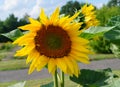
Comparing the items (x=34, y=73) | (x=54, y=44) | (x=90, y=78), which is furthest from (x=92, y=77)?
(x=34, y=73)

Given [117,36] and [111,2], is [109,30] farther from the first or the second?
[111,2]

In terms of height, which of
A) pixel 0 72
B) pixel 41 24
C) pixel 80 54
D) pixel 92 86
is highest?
pixel 41 24

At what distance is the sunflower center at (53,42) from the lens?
1.49m

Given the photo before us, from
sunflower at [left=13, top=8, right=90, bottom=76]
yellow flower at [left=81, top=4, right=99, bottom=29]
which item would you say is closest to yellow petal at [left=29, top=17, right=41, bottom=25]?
sunflower at [left=13, top=8, right=90, bottom=76]

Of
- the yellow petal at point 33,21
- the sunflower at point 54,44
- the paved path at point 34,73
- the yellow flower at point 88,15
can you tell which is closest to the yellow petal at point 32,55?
the sunflower at point 54,44

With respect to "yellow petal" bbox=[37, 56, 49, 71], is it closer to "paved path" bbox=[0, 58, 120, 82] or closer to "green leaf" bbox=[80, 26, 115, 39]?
"green leaf" bbox=[80, 26, 115, 39]

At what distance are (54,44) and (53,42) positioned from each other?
10mm

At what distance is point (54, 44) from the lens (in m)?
1.51

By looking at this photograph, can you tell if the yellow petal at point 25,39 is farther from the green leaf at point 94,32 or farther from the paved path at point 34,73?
the paved path at point 34,73

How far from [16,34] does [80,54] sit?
0.31 m

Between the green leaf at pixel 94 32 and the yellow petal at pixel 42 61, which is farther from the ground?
the green leaf at pixel 94 32

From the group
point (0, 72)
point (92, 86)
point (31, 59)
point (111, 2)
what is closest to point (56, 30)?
point (31, 59)

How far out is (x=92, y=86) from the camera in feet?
5.35

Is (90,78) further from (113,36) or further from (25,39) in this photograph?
(25,39)
